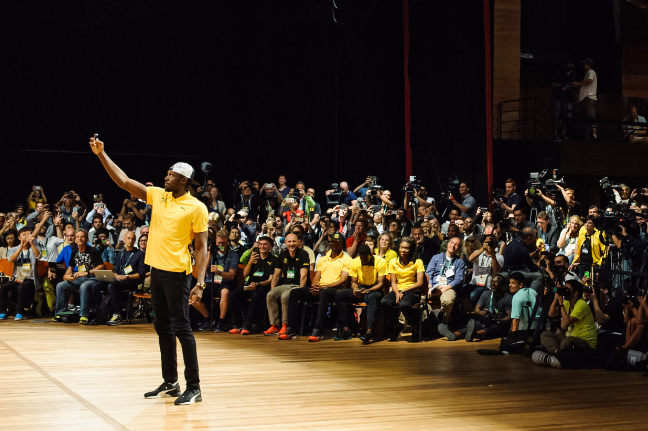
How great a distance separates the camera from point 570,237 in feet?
28.8

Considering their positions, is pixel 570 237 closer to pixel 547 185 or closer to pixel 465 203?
pixel 547 185

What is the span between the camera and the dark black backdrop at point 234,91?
1401cm

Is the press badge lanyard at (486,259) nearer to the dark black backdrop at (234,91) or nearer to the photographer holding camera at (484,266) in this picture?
the photographer holding camera at (484,266)

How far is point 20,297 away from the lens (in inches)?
390

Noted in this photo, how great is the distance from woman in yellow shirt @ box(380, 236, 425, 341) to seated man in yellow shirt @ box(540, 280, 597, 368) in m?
1.68

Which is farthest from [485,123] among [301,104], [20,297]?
[20,297]

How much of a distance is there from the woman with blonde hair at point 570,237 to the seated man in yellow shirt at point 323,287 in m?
2.51

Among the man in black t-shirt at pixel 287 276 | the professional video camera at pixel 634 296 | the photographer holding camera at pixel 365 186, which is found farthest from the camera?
the photographer holding camera at pixel 365 186

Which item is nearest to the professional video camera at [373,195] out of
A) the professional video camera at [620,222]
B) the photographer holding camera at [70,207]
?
the photographer holding camera at [70,207]

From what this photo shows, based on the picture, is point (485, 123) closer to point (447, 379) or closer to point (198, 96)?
point (198, 96)

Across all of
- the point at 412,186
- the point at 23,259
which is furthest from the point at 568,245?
the point at 23,259

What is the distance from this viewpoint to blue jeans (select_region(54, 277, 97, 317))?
950 cm

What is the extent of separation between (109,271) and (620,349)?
6132 mm

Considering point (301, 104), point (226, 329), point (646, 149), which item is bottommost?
point (226, 329)
